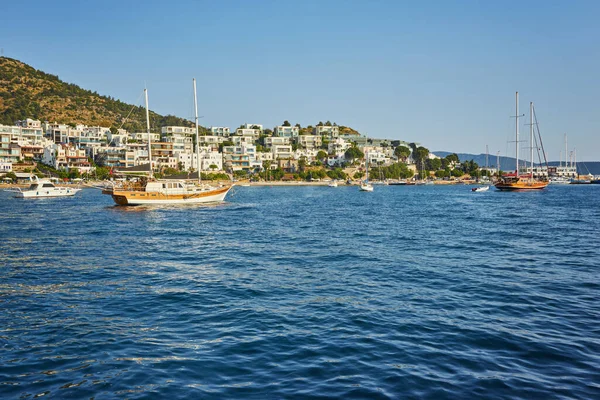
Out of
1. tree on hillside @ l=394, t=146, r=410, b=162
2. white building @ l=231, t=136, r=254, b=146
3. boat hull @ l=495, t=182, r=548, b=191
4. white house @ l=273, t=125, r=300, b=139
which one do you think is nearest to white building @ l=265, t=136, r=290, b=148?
white building @ l=231, t=136, r=254, b=146

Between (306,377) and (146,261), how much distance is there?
13.5 meters

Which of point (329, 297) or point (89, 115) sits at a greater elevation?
point (89, 115)

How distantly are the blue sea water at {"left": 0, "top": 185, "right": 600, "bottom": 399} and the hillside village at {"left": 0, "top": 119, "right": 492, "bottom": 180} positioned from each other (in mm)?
83451

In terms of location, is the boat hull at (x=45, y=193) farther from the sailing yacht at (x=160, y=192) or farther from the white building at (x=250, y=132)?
the white building at (x=250, y=132)

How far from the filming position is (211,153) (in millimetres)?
145375

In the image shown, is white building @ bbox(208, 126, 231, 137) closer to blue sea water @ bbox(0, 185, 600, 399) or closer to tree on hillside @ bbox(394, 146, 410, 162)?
tree on hillside @ bbox(394, 146, 410, 162)

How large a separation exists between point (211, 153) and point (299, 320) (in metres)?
138

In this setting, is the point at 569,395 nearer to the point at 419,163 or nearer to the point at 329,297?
the point at 329,297

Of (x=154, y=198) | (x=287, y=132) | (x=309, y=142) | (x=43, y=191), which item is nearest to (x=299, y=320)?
(x=154, y=198)

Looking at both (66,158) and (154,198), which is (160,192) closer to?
(154,198)

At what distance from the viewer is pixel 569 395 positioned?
7.64 metres

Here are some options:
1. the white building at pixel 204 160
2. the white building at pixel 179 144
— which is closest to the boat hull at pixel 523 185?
the white building at pixel 204 160

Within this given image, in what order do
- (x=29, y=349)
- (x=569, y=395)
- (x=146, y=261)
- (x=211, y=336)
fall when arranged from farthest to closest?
(x=146, y=261)
(x=211, y=336)
(x=29, y=349)
(x=569, y=395)

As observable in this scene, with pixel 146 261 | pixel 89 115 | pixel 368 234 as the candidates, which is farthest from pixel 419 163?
pixel 146 261
